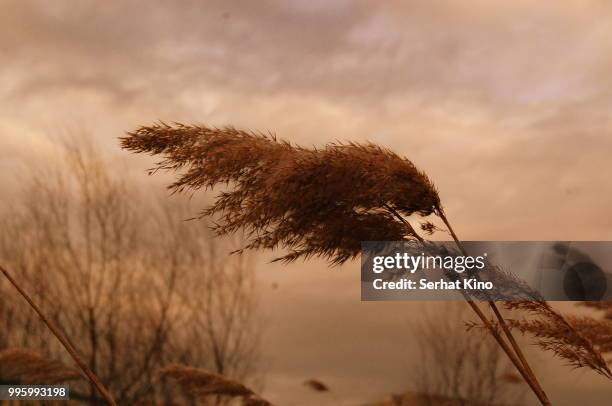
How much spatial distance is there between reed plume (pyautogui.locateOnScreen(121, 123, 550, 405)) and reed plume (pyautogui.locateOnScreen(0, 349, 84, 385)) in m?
1.60

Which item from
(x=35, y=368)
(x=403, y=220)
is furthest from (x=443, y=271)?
(x=35, y=368)

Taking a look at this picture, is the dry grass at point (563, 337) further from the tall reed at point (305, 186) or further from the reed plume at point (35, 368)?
the reed plume at point (35, 368)

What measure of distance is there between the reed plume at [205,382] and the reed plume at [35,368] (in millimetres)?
526

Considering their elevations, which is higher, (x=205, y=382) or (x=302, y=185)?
(x=302, y=185)

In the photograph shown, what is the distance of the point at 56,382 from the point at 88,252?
4.93 m

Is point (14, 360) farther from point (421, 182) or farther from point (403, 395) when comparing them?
point (403, 395)

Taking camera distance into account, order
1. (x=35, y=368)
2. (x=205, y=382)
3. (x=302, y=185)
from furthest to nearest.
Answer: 1. (x=205, y=382)
2. (x=35, y=368)
3. (x=302, y=185)

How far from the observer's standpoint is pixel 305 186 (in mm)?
2785

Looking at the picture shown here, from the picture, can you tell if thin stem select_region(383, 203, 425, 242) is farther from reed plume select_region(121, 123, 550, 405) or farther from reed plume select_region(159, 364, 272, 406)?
reed plume select_region(159, 364, 272, 406)

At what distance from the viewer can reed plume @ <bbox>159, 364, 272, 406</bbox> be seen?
435 cm

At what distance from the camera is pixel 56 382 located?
4250mm

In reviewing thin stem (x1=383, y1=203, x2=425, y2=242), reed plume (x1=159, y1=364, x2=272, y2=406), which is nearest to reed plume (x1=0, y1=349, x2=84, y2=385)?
reed plume (x1=159, y1=364, x2=272, y2=406)

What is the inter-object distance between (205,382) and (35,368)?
0.90m

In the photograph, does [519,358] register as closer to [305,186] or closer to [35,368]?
[305,186]
